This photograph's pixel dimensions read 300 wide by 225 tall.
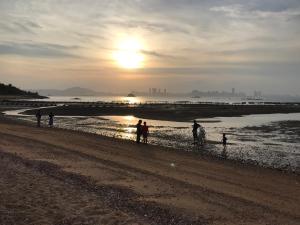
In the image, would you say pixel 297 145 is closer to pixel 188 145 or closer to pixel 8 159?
pixel 188 145

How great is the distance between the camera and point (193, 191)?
1530 cm

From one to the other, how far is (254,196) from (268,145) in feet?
69.4

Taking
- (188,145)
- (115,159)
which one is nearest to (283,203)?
(115,159)

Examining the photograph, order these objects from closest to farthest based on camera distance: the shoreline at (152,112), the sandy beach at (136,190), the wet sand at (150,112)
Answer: the sandy beach at (136,190), the shoreline at (152,112), the wet sand at (150,112)

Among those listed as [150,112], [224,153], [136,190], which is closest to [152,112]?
[150,112]

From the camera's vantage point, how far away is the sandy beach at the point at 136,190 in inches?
460

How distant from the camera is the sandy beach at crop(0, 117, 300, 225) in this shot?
1169 cm

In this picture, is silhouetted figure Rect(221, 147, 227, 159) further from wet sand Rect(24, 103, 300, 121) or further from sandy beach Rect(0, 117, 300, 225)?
wet sand Rect(24, 103, 300, 121)

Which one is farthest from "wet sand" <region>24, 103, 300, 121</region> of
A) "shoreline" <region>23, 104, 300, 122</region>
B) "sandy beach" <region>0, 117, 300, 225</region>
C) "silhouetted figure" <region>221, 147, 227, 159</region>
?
"sandy beach" <region>0, 117, 300, 225</region>

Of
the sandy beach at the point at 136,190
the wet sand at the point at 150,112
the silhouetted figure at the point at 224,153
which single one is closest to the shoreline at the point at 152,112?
the wet sand at the point at 150,112

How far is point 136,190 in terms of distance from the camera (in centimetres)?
1494

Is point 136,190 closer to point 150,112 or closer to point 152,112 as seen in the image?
point 152,112

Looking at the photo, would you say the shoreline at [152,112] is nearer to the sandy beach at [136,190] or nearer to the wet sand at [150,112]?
the wet sand at [150,112]

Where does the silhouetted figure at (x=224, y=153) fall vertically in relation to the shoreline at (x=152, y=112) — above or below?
below
